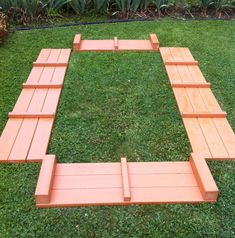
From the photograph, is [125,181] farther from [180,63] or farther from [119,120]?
[180,63]

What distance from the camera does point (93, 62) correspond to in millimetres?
6016

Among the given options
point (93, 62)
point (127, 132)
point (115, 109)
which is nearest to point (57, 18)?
point (93, 62)

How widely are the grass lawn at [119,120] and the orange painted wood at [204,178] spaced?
11 centimetres

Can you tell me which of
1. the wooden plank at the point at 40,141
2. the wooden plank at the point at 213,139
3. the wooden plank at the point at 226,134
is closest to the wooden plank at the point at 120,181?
the wooden plank at the point at 40,141

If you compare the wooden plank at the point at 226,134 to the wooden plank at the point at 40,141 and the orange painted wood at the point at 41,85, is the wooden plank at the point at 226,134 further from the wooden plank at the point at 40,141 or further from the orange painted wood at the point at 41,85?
the orange painted wood at the point at 41,85

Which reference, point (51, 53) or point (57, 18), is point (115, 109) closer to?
point (51, 53)

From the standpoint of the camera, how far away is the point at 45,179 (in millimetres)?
3377

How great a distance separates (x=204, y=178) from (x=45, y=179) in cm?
A: 161

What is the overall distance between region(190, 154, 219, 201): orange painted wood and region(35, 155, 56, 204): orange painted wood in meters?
1.52

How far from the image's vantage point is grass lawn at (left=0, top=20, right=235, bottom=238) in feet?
10.3

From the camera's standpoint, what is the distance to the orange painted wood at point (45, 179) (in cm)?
323

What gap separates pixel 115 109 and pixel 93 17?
4084mm

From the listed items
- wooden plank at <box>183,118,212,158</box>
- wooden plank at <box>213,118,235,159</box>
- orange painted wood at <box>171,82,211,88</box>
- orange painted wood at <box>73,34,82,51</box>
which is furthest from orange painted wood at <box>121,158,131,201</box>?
orange painted wood at <box>73,34,82,51</box>

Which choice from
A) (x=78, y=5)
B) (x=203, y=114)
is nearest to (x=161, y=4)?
(x=78, y=5)
